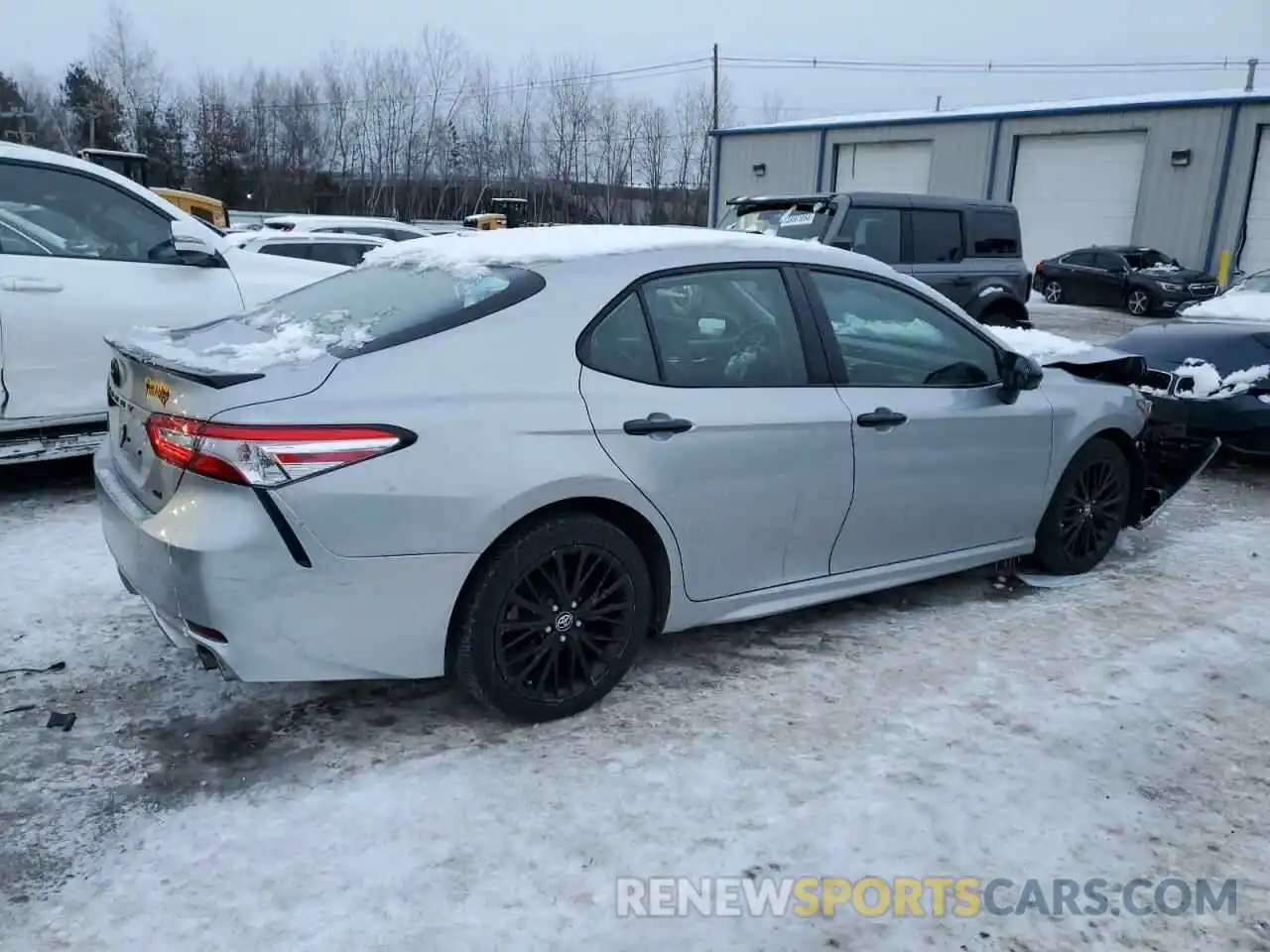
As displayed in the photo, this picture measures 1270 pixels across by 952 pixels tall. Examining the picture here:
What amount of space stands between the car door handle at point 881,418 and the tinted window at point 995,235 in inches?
326

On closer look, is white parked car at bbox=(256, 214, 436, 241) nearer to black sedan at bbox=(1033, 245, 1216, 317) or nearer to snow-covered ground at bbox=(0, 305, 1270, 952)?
snow-covered ground at bbox=(0, 305, 1270, 952)

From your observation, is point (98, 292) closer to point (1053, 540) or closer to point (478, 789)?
point (478, 789)

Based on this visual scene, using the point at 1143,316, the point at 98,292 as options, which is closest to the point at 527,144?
the point at 1143,316

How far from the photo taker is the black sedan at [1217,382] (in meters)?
6.29

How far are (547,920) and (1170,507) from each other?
5.25m

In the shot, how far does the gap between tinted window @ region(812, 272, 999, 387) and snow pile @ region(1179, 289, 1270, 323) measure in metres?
5.01

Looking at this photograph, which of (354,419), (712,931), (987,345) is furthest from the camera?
(987,345)

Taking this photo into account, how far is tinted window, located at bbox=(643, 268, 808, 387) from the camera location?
3359 millimetres

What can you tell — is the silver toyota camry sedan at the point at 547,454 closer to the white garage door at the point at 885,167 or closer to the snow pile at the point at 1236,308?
the snow pile at the point at 1236,308

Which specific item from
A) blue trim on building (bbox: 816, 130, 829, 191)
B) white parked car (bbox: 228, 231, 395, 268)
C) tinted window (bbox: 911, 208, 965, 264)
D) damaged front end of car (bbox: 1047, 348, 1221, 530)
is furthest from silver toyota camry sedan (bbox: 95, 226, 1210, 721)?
blue trim on building (bbox: 816, 130, 829, 191)

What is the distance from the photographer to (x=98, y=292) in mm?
5109

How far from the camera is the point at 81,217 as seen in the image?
17.2 feet

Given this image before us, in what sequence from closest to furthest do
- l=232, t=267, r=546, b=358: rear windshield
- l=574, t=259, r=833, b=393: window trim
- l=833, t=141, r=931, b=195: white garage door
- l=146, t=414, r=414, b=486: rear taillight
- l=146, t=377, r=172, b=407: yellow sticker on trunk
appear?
l=146, t=414, r=414, b=486: rear taillight
l=146, t=377, r=172, b=407: yellow sticker on trunk
l=232, t=267, r=546, b=358: rear windshield
l=574, t=259, r=833, b=393: window trim
l=833, t=141, r=931, b=195: white garage door

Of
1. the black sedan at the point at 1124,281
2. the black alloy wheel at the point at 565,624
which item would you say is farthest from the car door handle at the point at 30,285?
the black sedan at the point at 1124,281
